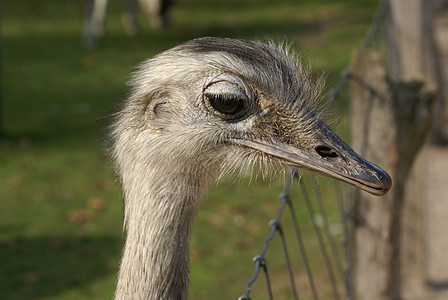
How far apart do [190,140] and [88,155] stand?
17.3 feet

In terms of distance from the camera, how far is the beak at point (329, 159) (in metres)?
2.27

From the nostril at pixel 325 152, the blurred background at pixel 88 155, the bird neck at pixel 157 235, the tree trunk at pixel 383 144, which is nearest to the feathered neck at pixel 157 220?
the bird neck at pixel 157 235

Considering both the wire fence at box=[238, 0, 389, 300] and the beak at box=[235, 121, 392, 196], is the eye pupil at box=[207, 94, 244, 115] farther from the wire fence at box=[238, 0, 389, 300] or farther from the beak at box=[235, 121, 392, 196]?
the wire fence at box=[238, 0, 389, 300]

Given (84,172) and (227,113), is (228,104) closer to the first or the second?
(227,113)

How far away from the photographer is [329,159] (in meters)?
2.32

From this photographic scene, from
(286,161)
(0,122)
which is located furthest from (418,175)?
(0,122)

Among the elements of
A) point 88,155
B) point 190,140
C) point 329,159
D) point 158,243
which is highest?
point 88,155

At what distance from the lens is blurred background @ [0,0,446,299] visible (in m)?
5.31

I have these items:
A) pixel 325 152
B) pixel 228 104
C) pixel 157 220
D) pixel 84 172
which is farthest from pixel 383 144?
pixel 84 172

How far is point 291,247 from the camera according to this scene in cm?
582

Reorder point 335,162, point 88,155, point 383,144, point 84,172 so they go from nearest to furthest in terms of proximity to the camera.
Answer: point 335,162, point 383,144, point 84,172, point 88,155

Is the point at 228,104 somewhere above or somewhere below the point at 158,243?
above

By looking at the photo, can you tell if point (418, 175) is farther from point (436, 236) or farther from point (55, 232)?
point (55, 232)

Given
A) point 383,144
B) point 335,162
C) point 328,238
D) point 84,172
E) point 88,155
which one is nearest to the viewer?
point 335,162
